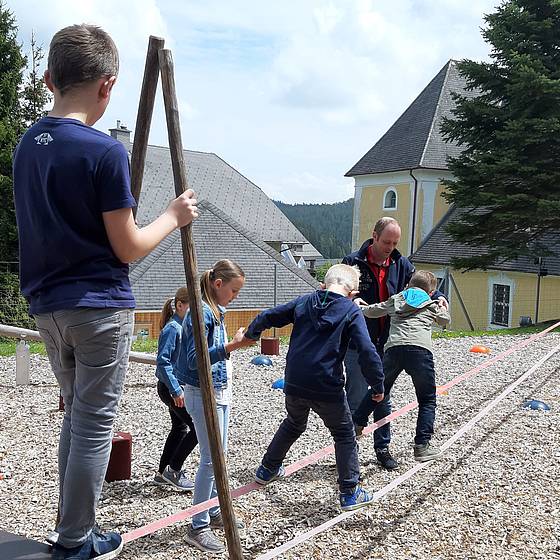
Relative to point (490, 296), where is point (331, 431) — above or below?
above

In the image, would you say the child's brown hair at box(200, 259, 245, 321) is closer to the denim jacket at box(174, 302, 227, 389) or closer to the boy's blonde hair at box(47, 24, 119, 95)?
the denim jacket at box(174, 302, 227, 389)

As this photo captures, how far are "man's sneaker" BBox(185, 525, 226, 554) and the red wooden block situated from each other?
1.51 metres

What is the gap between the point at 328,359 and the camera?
445cm

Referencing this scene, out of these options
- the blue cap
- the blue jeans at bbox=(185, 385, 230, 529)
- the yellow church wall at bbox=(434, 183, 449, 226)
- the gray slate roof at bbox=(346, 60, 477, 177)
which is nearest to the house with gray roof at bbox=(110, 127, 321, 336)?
the yellow church wall at bbox=(434, 183, 449, 226)

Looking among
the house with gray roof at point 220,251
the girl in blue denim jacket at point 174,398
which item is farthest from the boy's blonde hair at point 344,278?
the house with gray roof at point 220,251

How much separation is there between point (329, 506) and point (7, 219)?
19.0 m

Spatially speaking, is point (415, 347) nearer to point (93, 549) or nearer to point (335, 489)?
point (335, 489)

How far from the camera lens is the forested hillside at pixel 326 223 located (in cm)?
14600

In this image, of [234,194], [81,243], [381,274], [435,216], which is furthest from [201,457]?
[234,194]

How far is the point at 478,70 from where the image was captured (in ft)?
78.4

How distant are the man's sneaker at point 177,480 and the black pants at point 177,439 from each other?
4 cm

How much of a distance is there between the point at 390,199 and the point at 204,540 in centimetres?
3589

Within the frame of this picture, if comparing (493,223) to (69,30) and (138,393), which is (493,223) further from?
(69,30)

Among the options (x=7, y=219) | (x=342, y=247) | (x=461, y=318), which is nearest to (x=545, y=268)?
(x=461, y=318)
